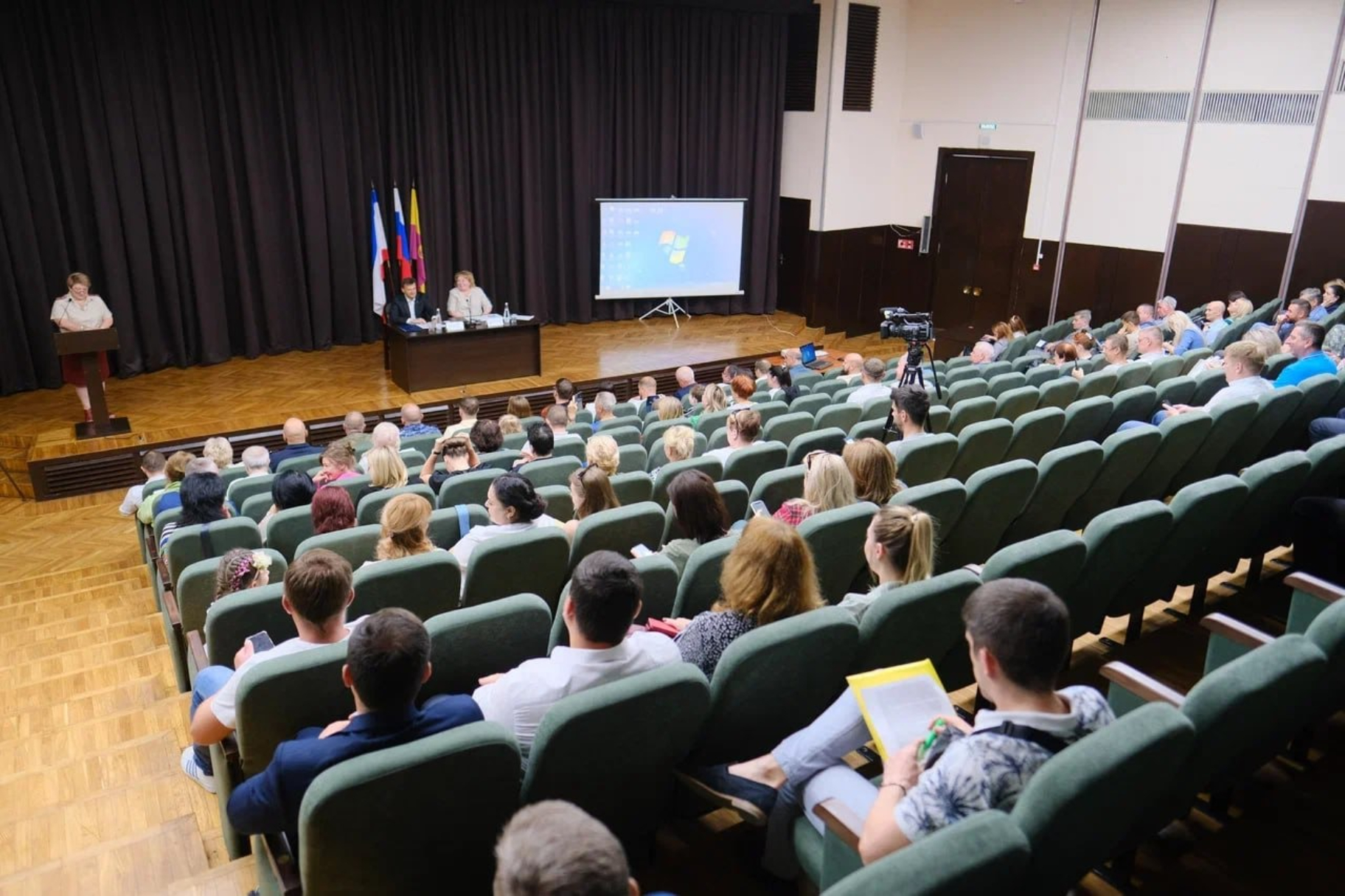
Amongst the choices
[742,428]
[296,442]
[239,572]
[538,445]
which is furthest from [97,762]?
[742,428]

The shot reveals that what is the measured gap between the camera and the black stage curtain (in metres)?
8.73

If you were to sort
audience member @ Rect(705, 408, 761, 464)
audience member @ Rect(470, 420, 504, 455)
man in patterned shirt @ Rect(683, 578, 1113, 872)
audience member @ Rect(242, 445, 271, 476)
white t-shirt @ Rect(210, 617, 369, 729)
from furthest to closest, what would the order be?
audience member @ Rect(242, 445, 271, 476), audience member @ Rect(470, 420, 504, 455), audience member @ Rect(705, 408, 761, 464), white t-shirt @ Rect(210, 617, 369, 729), man in patterned shirt @ Rect(683, 578, 1113, 872)

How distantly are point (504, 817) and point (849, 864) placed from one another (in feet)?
→ 2.36

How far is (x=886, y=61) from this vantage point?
1242 centimetres

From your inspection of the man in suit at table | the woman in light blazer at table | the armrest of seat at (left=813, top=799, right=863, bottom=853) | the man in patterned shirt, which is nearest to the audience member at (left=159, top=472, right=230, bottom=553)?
the armrest of seat at (left=813, top=799, right=863, bottom=853)

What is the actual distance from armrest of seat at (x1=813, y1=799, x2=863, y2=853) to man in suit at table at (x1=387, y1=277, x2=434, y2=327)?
7786 millimetres

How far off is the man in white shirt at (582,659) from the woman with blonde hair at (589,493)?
1.46m

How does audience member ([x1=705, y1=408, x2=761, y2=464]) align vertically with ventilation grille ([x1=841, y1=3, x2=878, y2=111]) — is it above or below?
below

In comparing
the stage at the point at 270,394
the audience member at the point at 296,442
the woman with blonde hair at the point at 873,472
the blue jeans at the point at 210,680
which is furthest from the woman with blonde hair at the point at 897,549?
the stage at the point at 270,394

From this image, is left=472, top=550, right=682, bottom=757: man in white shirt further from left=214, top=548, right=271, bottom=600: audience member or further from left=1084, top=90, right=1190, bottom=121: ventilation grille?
left=1084, top=90, right=1190, bottom=121: ventilation grille

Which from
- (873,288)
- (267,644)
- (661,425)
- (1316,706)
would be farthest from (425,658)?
(873,288)

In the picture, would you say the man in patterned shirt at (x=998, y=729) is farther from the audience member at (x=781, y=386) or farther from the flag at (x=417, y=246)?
the flag at (x=417, y=246)

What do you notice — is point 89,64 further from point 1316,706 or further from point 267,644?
point 1316,706

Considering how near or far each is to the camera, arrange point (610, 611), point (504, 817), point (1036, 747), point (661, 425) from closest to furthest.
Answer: point (1036, 747)
point (504, 817)
point (610, 611)
point (661, 425)
